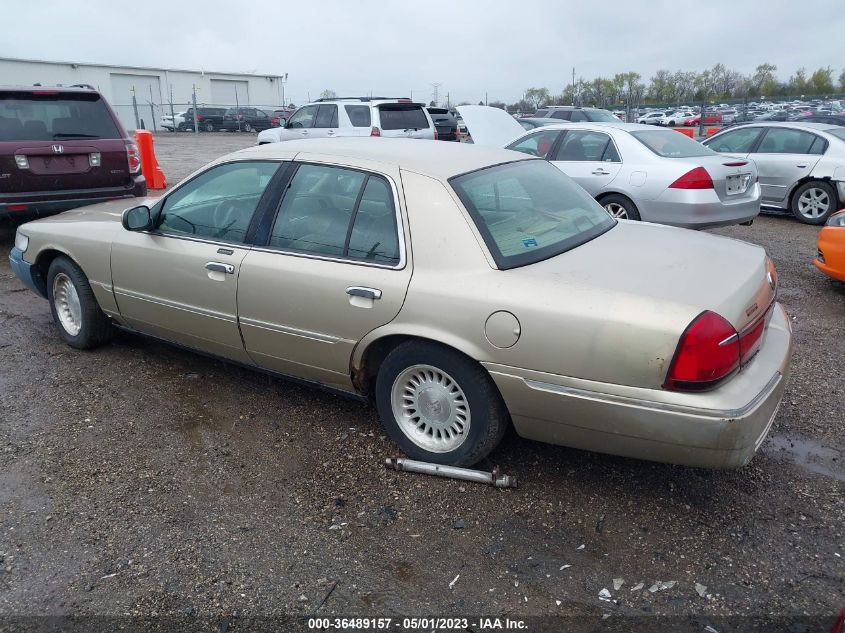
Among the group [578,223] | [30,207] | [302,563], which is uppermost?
[578,223]

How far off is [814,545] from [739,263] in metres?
1.30

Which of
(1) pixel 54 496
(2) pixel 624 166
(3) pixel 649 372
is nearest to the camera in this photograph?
(3) pixel 649 372

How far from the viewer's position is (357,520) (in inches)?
124

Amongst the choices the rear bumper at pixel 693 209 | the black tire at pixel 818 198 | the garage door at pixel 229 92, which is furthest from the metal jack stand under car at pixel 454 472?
the garage door at pixel 229 92

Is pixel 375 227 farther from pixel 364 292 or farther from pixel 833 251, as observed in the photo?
pixel 833 251

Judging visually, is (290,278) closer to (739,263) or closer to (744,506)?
(739,263)

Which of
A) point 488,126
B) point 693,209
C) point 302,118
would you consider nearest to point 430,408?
point 693,209

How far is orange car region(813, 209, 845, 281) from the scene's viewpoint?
6.11 metres

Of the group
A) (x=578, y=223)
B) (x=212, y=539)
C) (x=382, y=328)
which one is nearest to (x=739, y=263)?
(x=578, y=223)

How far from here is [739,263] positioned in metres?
3.35

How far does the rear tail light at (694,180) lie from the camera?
756 cm

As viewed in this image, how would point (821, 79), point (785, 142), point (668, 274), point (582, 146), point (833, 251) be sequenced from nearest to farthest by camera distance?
1. point (668, 274)
2. point (833, 251)
3. point (582, 146)
4. point (785, 142)
5. point (821, 79)

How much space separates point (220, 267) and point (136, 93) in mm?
44955

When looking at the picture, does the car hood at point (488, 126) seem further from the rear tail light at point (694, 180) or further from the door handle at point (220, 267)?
the door handle at point (220, 267)
